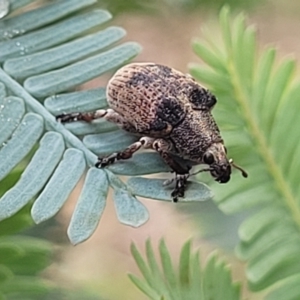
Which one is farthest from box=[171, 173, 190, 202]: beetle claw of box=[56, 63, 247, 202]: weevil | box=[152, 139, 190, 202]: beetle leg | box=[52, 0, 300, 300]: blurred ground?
box=[52, 0, 300, 300]: blurred ground

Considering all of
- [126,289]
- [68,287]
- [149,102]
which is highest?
[149,102]

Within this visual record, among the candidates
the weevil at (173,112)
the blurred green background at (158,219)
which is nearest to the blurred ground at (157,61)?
the blurred green background at (158,219)

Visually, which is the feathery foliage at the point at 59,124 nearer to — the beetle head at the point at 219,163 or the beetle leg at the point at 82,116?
the beetle leg at the point at 82,116

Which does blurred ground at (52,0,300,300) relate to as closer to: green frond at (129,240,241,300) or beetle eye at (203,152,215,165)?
beetle eye at (203,152,215,165)

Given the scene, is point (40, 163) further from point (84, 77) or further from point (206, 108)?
point (206, 108)

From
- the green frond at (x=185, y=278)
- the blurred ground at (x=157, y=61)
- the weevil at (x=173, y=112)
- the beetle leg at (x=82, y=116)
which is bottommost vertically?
the blurred ground at (x=157, y=61)

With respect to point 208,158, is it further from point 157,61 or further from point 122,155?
→ point 157,61

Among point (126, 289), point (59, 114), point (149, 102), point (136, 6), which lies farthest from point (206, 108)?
point (126, 289)
